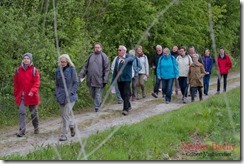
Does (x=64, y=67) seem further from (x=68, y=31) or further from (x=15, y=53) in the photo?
(x=68, y=31)

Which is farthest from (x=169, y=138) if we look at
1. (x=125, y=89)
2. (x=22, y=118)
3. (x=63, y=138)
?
(x=125, y=89)

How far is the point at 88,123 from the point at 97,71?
1.65 meters

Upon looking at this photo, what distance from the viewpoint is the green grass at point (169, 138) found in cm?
663

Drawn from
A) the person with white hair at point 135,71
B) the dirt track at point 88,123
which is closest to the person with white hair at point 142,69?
the person with white hair at point 135,71

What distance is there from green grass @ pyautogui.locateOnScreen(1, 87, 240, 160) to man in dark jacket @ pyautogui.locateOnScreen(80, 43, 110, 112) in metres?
3.13

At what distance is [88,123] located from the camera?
35.9 feet

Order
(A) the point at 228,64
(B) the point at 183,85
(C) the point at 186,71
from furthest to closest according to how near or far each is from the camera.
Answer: (B) the point at 183,85 → (C) the point at 186,71 → (A) the point at 228,64

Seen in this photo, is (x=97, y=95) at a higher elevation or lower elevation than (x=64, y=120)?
higher

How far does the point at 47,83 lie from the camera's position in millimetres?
12664

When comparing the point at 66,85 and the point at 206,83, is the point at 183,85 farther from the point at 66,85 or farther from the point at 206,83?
the point at 66,85

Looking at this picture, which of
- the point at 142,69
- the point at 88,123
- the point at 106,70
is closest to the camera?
the point at 88,123

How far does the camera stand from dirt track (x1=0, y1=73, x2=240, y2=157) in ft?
29.8

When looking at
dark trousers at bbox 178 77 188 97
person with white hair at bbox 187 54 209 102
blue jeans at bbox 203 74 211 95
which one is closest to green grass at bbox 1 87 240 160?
person with white hair at bbox 187 54 209 102

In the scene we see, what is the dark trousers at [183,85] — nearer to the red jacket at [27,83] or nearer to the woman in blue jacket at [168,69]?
the woman in blue jacket at [168,69]
